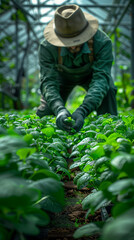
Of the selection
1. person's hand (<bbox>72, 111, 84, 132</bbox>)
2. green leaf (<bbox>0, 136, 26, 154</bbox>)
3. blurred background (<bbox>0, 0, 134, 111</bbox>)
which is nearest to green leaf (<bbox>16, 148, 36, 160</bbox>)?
green leaf (<bbox>0, 136, 26, 154</bbox>)

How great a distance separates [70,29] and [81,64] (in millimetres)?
710

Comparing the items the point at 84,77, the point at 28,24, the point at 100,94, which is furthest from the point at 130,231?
the point at 28,24

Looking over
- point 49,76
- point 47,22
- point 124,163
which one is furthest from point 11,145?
point 47,22

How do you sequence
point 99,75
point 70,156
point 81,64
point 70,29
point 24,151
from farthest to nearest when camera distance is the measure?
1. point 81,64
2. point 99,75
3. point 70,29
4. point 70,156
5. point 24,151

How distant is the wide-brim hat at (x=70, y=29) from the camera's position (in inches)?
116

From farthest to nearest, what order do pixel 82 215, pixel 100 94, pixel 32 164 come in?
1. pixel 100 94
2. pixel 82 215
3. pixel 32 164

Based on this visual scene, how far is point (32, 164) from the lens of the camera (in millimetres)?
1002

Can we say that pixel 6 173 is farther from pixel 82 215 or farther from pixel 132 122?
pixel 132 122

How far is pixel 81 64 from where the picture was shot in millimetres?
3631

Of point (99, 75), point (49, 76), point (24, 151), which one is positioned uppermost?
point (49, 76)

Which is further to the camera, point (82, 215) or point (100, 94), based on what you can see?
point (100, 94)

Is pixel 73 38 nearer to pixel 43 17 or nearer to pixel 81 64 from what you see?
pixel 81 64

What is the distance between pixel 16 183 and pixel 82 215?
965 millimetres

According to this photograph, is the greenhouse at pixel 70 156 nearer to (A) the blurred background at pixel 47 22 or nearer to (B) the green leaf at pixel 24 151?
(B) the green leaf at pixel 24 151
